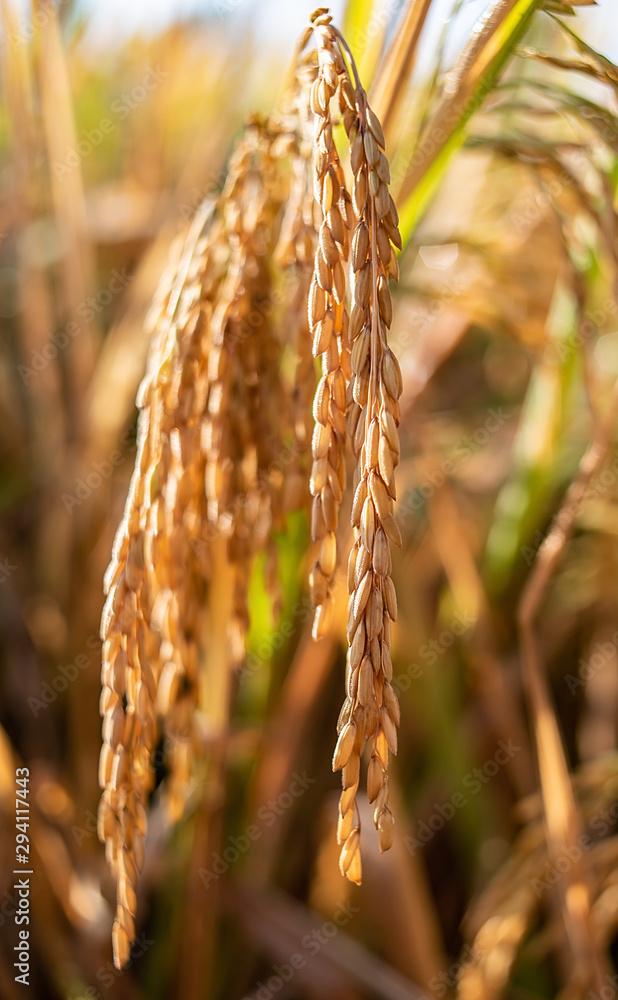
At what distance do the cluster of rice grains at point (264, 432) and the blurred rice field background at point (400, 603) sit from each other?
0.30 ft

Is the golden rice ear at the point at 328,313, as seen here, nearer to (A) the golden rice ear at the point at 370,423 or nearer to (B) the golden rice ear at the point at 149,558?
(A) the golden rice ear at the point at 370,423

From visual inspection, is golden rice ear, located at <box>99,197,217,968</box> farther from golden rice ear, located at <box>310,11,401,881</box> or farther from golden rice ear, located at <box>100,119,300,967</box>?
golden rice ear, located at <box>310,11,401,881</box>

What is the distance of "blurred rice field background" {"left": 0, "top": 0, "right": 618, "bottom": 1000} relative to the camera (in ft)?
2.54

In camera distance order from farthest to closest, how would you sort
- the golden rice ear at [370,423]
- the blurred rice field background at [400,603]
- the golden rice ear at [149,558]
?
the blurred rice field background at [400,603] → the golden rice ear at [149,558] → the golden rice ear at [370,423]

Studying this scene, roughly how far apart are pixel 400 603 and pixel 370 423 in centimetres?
65

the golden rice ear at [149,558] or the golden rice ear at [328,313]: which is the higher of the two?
the golden rice ear at [328,313]

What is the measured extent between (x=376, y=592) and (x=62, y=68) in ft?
3.07

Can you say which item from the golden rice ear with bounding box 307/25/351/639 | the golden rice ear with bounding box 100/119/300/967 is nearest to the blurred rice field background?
the golden rice ear with bounding box 100/119/300/967

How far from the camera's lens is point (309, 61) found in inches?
21.4

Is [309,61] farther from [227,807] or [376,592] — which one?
[227,807]

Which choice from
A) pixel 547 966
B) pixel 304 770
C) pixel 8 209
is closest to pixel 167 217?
pixel 8 209

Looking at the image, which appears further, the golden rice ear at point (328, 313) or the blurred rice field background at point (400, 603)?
the blurred rice field background at point (400, 603)

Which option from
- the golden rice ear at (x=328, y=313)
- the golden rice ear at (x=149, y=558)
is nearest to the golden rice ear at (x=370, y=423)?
the golden rice ear at (x=328, y=313)

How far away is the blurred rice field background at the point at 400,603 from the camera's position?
78 centimetres
